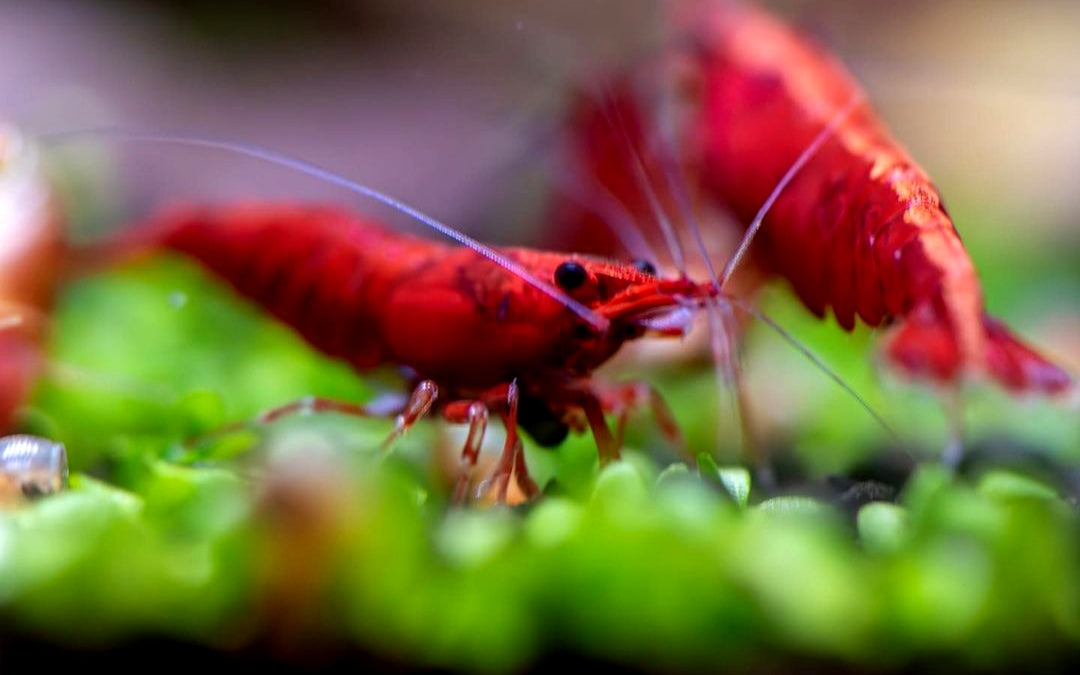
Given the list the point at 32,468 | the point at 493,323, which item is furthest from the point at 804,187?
the point at 32,468

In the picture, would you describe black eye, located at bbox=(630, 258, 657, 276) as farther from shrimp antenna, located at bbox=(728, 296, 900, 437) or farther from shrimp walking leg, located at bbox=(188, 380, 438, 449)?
shrimp walking leg, located at bbox=(188, 380, 438, 449)

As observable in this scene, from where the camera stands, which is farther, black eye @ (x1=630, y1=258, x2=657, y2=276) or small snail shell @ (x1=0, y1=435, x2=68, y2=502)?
black eye @ (x1=630, y1=258, x2=657, y2=276)

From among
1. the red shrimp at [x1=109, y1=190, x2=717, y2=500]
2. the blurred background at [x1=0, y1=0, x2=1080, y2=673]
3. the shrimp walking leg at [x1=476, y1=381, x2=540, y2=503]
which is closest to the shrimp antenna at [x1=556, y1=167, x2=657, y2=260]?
the blurred background at [x1=0, y1=0, x2=1080, y2=673]

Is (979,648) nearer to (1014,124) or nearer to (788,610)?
(788,610)

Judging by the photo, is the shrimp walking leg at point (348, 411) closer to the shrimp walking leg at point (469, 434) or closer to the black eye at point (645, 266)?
the shrimp walking leg at point (469, 434)

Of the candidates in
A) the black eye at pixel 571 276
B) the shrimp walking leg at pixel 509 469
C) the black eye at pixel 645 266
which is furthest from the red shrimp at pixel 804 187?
the shrimp walking leg at pixel 509 469

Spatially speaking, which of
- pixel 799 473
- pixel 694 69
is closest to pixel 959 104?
pixel 694 69

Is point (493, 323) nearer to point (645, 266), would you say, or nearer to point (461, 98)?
→ point (645, 266)

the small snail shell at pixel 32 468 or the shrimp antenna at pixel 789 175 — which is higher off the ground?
the shrimp antenna at pixel 789 175

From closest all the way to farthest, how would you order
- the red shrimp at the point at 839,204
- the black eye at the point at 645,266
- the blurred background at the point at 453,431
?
the blurred background at the point at 453,431 < the red shrimp at the point at 839,204 < the black eye at the point at 645,266
